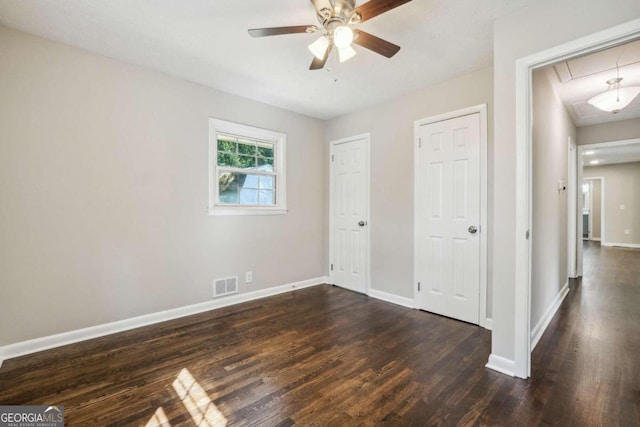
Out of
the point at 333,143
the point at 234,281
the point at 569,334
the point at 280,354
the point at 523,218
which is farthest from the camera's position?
the point at 333,143

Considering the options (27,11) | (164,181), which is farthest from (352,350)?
(27,11)

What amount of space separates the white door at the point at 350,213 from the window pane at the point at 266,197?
991 mm

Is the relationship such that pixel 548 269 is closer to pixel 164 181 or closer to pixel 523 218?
pixel 523 218

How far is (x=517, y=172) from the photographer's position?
2.02 meters

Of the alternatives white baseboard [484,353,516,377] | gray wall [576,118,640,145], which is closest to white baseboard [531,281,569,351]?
white baseboard [484,353,516,377]

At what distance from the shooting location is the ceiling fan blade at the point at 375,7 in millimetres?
1604

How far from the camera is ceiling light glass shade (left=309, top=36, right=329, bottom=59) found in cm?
194

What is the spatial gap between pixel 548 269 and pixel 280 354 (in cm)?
292

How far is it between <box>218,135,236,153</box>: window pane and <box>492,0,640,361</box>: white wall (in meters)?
2.85

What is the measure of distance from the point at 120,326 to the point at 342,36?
318 centimetres

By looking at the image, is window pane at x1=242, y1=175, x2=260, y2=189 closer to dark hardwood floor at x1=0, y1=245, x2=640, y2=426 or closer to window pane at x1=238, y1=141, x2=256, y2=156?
window pane at x1=238, y1=141, x2=256, y2=156

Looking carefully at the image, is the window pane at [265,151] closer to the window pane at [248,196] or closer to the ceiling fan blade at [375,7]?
the window pane at [248,196]

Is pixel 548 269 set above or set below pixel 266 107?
below

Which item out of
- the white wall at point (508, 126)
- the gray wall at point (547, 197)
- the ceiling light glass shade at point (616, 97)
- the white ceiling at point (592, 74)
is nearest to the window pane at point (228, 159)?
the white wall at point (508, 126)
